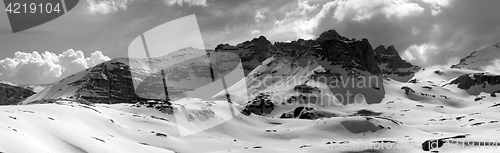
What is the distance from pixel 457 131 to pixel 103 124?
106 metres

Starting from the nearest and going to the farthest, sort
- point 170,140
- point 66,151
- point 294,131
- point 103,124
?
point 66,151 → point 103,124 → point 170,140 → point 294,131

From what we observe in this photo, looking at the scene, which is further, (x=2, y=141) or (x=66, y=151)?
(x=66, y=151)

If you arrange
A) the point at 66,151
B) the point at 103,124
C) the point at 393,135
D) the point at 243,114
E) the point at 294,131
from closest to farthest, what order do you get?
the point at 66,151
the point at 103,124
the point at 393,135
the point at 294,131
the point at 243,114

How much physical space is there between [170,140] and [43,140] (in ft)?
122

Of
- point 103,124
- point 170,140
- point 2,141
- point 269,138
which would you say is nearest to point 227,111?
point 269,138

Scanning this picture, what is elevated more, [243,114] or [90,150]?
[243,114]

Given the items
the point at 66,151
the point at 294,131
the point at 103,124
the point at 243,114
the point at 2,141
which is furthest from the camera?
the point at 243,114

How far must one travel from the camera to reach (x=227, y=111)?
134500mm

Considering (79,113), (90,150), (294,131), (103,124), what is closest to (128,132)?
(103,124)

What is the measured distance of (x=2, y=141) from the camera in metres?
34.2

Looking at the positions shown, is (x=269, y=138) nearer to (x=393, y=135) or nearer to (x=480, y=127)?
(x=393, y=135)

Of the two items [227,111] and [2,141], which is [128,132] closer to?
[2,141]

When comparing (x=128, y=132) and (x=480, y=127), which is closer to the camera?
(x=128, y=132)

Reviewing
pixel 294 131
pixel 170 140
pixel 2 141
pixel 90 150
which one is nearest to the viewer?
pixel 2 141
